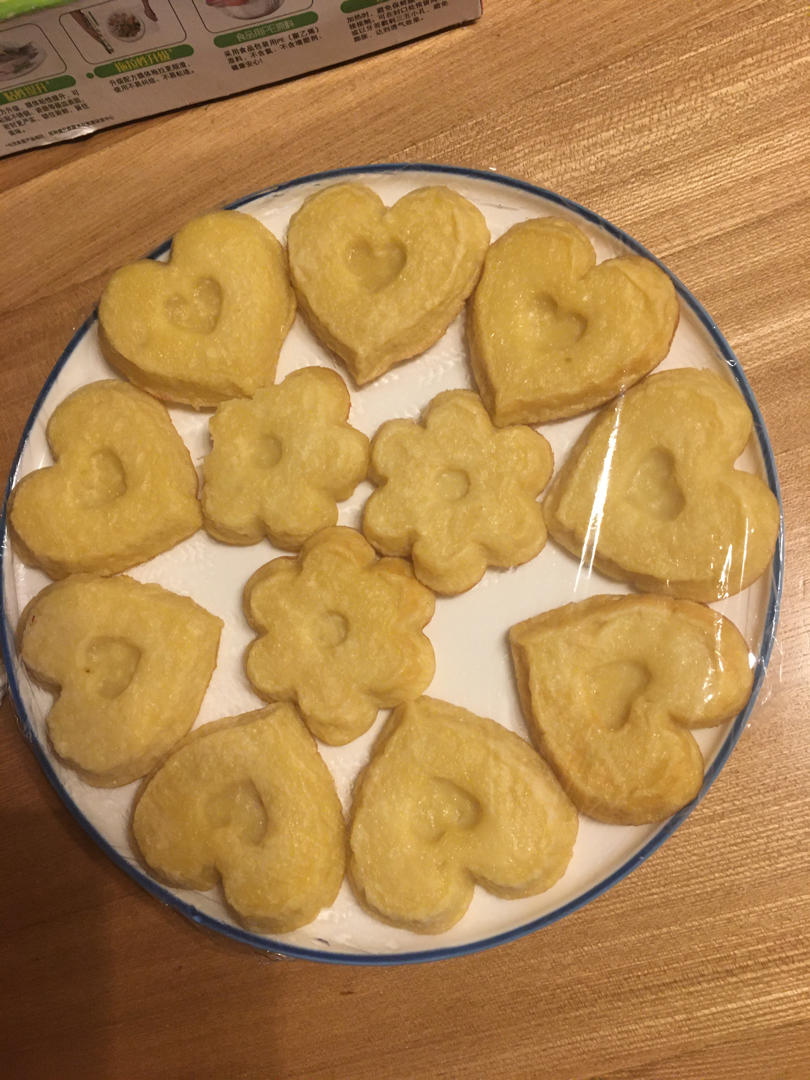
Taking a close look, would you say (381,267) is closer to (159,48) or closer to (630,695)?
(159,48)

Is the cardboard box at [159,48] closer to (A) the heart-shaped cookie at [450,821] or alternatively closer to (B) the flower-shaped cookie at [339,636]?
(B) the flower-shaped cookie at [339,636]

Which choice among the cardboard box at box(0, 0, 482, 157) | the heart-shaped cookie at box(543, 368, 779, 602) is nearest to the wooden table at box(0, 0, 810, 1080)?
the cardboard box at box(0, 0, 482, 157)

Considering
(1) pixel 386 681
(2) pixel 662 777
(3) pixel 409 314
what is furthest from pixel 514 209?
(2) pixel 662 777

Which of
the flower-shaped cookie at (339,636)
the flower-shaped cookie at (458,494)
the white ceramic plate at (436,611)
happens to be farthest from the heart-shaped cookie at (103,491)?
the flower-shaped cookie at (458,494)

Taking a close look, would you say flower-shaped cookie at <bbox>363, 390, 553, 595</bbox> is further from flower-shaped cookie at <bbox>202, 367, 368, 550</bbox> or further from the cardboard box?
the cardboard box

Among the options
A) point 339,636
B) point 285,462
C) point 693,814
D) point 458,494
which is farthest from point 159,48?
point 693,814
